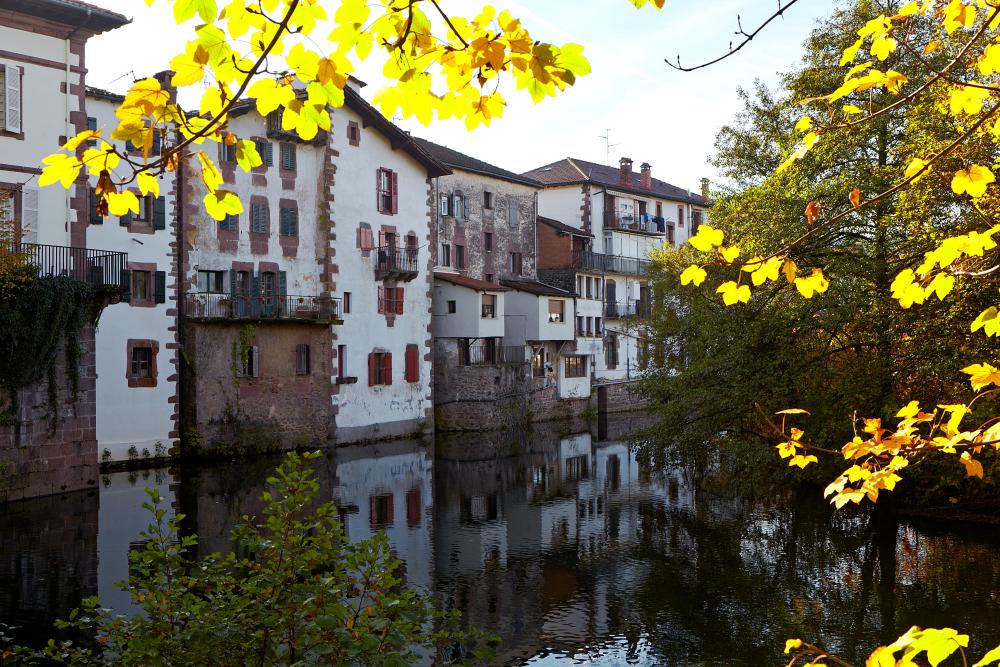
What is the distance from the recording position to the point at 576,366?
50500 millimetres

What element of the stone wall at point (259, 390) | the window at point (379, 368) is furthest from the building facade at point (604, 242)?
the stone wall at point (259, 390)

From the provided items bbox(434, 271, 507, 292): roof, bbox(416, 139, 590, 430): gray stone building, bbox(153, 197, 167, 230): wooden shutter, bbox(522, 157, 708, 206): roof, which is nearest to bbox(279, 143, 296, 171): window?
bbox(153, 197, 167, 230): wooden shutter

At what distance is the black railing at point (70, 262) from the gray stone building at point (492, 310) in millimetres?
18960

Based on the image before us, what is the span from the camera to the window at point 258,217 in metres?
34.2

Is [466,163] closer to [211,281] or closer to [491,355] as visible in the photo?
[491,355]

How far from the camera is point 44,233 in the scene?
2328 cm

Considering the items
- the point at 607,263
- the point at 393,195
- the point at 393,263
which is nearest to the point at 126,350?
the point at 393,263

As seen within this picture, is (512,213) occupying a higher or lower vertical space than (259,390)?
higher

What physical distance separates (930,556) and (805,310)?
526cm

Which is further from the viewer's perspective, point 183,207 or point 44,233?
point 183,207

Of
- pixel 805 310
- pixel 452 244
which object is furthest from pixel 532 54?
pixel 452 244

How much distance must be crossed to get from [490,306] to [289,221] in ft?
34.8

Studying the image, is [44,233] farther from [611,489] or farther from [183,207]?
[611,489]

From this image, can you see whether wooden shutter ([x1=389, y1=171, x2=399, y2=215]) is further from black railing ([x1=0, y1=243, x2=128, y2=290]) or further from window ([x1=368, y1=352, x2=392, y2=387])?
black railing ([x1=0, y1=243, x2=128, y2=290])
